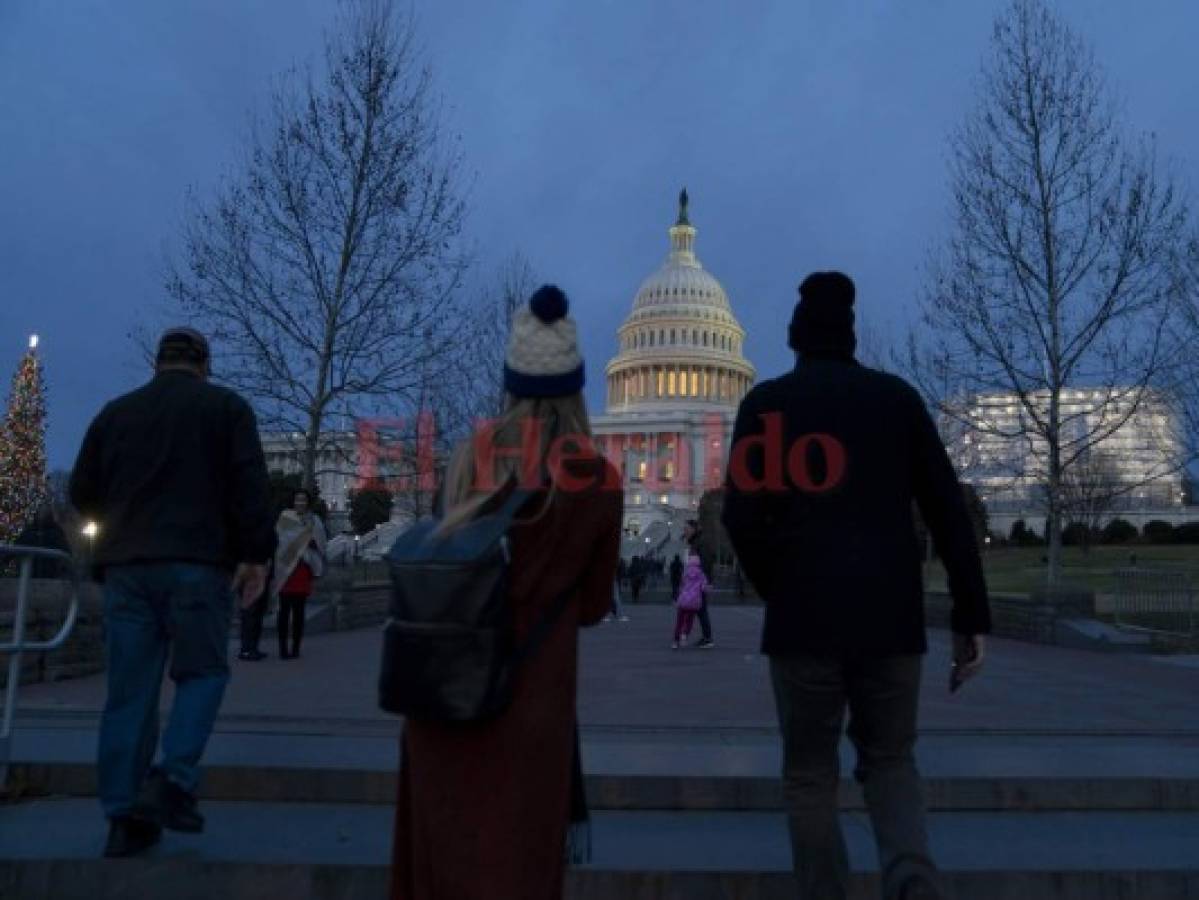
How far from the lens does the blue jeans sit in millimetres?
4031

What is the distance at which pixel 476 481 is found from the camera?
284 cm

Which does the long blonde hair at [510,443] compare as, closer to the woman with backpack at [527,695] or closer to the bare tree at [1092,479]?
the woman with backpack at [527,695]

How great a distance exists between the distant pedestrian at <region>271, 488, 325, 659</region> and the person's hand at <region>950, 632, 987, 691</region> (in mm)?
9088

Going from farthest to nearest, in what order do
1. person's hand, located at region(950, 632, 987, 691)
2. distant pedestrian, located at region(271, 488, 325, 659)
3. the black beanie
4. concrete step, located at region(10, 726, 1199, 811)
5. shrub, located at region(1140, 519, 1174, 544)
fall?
shrub, located at region(1140, 519, 1174, 544)
distant pedestrian, located at region(271, 488, 325, 659)
concrete step, located at region(10, 726, 1199, 811)
the black beanie
person's hand, located at region(950, 632, 987, 691)

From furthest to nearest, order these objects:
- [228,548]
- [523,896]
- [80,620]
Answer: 1. [80,620]
2. [228,548]
3. [523,896]

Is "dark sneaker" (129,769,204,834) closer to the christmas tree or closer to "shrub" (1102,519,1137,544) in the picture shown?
the christmas tree

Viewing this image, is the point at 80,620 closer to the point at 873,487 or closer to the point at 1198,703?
the point at 873,487

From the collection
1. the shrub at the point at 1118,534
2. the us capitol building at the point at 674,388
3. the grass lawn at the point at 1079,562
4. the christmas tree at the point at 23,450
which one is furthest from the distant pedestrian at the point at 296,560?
the us capitol building at the point at 674,388

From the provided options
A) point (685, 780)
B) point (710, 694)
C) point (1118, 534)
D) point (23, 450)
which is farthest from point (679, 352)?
point (685, 780)

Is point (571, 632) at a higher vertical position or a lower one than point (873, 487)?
lower

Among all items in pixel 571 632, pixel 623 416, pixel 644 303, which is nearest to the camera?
pixel 571 632

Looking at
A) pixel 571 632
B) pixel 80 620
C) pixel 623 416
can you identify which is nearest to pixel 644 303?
pixel 623 416

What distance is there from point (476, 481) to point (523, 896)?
1024mm

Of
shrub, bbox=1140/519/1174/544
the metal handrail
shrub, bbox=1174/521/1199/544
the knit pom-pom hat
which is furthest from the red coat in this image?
shrub, bbox=1140/519/1174/544
